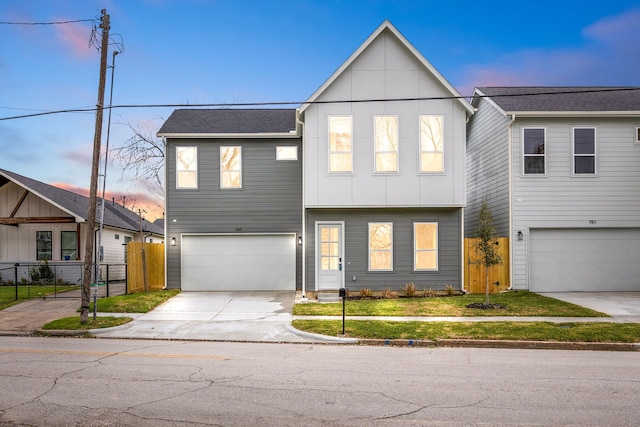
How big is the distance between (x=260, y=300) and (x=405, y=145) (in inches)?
299

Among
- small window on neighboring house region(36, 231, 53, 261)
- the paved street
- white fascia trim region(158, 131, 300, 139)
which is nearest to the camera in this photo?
the paved street

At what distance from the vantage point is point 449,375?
25.7 ft

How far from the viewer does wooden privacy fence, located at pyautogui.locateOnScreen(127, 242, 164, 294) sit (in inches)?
727

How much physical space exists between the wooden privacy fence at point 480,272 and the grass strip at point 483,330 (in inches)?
243

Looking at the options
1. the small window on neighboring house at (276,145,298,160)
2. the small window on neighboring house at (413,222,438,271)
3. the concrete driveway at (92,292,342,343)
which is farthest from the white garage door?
Result: the small window on neighboring house at (413,222,438,271)

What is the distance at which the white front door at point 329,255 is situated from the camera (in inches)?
719

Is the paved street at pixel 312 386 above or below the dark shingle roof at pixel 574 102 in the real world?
below

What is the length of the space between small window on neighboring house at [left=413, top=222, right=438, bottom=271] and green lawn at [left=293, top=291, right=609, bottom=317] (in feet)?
5.54

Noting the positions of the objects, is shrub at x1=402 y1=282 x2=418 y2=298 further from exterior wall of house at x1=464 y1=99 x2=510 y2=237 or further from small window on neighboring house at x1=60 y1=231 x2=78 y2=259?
→ small window on neighboring house at x1=60 y1=231 x2=78 y2=259

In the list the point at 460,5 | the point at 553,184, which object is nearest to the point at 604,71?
the point at 460,5

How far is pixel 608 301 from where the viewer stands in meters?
16.1

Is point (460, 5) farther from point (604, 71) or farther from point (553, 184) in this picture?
point (604, 71)

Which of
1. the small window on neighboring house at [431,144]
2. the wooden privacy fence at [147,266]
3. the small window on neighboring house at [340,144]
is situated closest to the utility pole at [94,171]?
the wooden privacy fence at [147,266]

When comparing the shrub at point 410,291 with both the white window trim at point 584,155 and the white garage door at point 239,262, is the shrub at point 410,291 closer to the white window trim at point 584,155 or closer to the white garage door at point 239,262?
the white garage door at point 239,262
